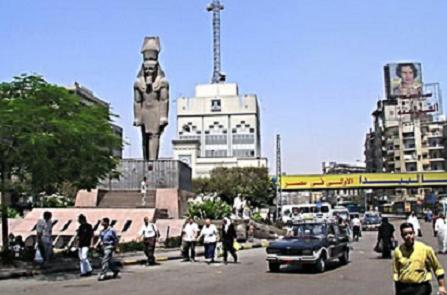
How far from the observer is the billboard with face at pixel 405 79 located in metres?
117

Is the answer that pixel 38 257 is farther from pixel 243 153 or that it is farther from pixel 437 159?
pixel 243 153

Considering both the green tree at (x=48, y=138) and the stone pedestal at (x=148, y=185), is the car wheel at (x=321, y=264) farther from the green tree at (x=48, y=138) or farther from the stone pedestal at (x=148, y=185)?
the stone pedestal at (x=148, y=185)

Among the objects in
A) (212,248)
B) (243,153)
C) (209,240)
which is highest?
(243,153)

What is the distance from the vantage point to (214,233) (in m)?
21.3

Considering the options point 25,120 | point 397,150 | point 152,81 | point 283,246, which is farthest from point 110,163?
point 397,150

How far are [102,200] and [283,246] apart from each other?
16655 mm

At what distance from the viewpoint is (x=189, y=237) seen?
21.9 m

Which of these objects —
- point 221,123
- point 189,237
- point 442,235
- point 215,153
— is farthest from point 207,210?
point 221,123

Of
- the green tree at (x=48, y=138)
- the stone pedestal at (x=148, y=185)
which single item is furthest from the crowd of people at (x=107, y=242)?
the stone pedestal at (x=148, y=185)

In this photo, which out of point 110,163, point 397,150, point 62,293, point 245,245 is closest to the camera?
point 62,293

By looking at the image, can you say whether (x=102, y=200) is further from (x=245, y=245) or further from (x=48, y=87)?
(x=48, y=87)

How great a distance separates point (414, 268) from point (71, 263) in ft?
49.7

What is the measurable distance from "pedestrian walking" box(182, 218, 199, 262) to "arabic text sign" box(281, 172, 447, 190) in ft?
197

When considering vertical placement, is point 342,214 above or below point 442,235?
above
